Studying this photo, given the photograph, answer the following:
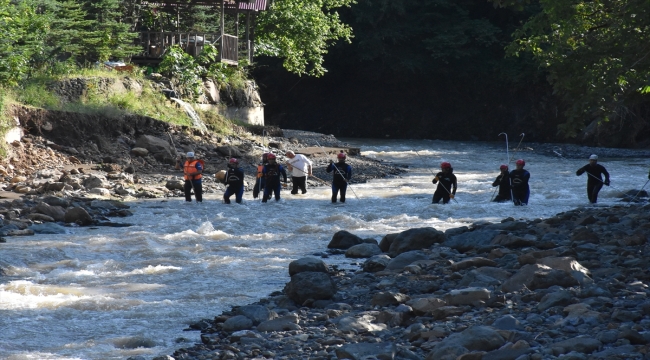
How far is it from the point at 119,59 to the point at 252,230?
56.9ft

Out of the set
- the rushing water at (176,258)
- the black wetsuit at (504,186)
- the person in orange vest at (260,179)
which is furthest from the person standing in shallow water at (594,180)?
the person in orange vest at (260,179)

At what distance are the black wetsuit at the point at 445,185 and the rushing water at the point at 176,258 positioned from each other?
0.32m

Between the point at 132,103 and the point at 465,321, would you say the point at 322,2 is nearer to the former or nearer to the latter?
the point at 132,103

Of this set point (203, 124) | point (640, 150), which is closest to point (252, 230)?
point (203, 124)

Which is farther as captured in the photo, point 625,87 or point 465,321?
point 625,87

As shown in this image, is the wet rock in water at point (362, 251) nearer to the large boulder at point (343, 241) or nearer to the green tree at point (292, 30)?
the large boulder at point (343, 241)

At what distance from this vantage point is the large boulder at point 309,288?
1136 cm

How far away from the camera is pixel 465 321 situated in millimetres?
9734

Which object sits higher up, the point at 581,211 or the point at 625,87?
the point at 625,87

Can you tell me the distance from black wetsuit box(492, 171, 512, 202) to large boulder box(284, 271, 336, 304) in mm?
11458

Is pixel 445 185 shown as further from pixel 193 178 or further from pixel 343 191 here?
pixel 193 178

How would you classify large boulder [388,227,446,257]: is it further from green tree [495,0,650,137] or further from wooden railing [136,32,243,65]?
wooden railing [136,32,243,65]

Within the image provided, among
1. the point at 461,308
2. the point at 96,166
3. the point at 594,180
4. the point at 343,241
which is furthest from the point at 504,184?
the point at 461,308

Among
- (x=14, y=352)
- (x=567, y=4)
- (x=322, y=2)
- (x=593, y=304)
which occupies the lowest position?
(x=14, y=352)
